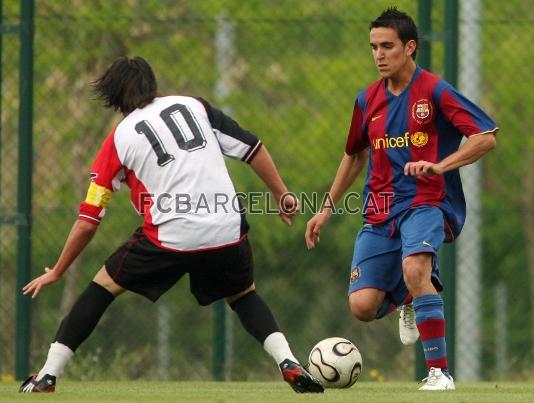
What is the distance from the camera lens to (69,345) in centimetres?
634

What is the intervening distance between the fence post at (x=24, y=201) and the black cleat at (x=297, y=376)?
300cm

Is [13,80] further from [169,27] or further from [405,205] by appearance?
[405,205]

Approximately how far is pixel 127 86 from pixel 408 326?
7.13 ft

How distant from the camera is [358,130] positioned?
710 centimetres

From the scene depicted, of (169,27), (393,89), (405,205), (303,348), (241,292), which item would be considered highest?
(169,27)

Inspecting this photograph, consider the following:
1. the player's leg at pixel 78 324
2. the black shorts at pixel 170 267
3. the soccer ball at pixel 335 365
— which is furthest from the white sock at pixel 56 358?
the soccer ball at pixel 335 365

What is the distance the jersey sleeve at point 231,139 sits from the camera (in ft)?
21.0

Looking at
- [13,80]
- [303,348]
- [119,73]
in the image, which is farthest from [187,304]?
[119,73]

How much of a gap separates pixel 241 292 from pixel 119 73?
3.98 feet

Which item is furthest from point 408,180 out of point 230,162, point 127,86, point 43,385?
point 230,162

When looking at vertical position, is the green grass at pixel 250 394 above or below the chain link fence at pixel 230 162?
below

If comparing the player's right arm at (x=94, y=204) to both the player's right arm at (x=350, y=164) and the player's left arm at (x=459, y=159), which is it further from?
the player's left arm at (x=459, y=159)

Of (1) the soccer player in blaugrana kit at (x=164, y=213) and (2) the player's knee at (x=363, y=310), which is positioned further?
(2) the player's knee at (x=363, y=310)

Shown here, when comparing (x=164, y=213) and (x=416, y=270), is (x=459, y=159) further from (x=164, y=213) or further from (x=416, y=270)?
(x=164, y=213)
